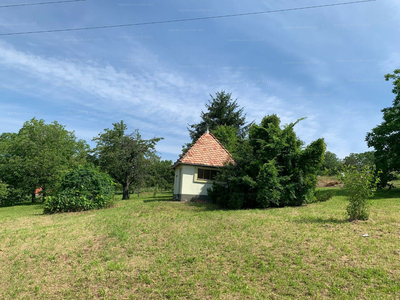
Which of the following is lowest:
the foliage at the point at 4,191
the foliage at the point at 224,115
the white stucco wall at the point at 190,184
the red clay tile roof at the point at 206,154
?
the foliage at the point at 4,191

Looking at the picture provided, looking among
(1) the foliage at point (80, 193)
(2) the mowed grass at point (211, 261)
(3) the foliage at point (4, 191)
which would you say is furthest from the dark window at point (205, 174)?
(3) the foliage at point (4, 191)

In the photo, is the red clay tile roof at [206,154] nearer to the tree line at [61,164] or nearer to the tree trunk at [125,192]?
the tree line at [61,164]

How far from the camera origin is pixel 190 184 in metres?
16.5

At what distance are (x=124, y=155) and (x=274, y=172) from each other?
1624 centimetres

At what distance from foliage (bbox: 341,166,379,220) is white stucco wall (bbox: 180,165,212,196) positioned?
31.4ft

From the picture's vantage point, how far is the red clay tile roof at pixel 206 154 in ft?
54.5

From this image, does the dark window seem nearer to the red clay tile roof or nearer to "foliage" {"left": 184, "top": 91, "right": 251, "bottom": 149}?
the red clay tile roof

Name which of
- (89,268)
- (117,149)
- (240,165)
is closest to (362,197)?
(240,165)

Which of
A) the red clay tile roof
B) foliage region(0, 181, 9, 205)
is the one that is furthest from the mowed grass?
foliage region(0, 181, 9, 205)

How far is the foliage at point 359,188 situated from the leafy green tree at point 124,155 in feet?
63.0

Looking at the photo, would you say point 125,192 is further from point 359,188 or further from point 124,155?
point 359,188

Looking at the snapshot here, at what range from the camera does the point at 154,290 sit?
4.86 m

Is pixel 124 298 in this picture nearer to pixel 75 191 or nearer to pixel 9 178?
pixel 75 191

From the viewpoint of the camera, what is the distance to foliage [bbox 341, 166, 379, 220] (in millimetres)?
7715
